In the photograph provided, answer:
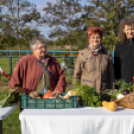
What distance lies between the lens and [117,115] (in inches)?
82.2

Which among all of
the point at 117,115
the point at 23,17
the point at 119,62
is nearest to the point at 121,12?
the point at 23,17

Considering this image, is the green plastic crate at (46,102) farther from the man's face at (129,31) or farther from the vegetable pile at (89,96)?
the man's face at (129,31)

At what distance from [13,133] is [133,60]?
90.2 inches

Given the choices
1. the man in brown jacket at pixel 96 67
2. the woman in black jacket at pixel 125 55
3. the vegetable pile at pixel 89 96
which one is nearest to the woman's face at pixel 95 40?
the man in brown jacket at pixel 96 67

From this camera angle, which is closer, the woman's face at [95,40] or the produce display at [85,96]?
the produce display at [85,96]

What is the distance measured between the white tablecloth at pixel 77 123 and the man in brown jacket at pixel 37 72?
0.54 metres

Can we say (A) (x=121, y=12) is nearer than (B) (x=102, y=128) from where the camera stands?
No

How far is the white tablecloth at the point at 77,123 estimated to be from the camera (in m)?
2.07

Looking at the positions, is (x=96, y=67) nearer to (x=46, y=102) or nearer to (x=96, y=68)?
(x=96, y=68)

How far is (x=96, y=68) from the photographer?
2.85 m

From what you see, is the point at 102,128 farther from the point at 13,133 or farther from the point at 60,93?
the point at 13,133

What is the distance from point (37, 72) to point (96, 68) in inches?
28.8

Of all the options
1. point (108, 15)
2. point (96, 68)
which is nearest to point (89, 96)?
point (96, 68)

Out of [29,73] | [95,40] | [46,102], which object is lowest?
[46,102]
